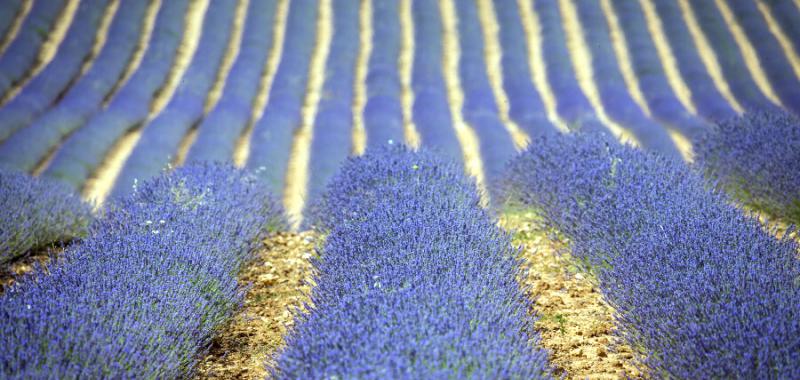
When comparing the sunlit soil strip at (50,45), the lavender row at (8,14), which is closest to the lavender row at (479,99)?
the sunlit soil strip at (50,45)

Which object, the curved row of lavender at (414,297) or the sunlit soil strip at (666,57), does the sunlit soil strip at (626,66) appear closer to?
the sunlit soil strip at (666,57)

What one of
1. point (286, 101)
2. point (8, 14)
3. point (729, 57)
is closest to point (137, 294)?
point (286, 101)

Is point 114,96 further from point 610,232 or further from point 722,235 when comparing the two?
point 722,235

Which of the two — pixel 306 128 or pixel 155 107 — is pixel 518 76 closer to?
pixel 306 128

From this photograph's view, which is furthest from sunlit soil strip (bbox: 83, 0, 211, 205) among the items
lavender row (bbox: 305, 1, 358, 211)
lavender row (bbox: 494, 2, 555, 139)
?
lavender row (bbox: 494, 2, 555, 139)

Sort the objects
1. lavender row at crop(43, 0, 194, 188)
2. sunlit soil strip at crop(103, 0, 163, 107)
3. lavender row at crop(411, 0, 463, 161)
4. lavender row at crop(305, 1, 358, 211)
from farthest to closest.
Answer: sunlit soil strip at crop(103, 0, 163, 107) < lavender row at crop(411, 0, 463, 161) < lavender row at crop(305, 1, 358, 211) < lavender row at crop(43, 0, 194, 188)

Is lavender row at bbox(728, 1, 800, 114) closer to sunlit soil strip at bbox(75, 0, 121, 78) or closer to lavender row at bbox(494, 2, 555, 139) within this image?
lavender row at bbox(494, 2, 555, 139)

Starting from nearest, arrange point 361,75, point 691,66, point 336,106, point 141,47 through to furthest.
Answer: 1. point 336,106
2. point 691,66
3. point 361,75
4. point 141,47
